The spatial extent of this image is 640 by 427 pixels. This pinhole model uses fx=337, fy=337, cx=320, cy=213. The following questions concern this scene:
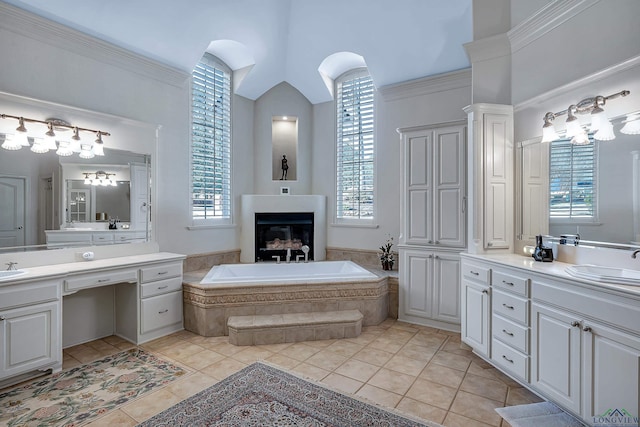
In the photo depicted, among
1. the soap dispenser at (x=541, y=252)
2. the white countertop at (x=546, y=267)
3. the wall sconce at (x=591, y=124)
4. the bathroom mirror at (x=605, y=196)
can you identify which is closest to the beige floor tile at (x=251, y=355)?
the white countertop at (x=546, y=267)

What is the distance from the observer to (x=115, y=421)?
214 cm

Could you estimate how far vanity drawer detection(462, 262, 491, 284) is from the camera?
9.26ft

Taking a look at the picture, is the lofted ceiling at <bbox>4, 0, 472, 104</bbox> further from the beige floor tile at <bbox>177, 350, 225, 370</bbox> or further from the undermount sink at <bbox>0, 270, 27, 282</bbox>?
the beige floor tile at <bbox>177, 350, 225, 370</bbox>

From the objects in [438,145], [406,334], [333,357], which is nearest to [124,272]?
[333,357]

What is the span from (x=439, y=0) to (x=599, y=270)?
119 inches

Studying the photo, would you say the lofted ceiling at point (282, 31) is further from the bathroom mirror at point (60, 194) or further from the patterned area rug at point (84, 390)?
the patterned area rug at point (84, 390)

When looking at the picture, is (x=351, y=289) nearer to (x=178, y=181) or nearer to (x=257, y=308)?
(x=257, y=308)

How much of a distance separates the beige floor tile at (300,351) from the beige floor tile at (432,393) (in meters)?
0.98

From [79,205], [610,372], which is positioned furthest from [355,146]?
[610,372]

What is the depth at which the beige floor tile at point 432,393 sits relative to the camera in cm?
235

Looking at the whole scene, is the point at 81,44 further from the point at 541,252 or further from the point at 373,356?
the point at 541,252

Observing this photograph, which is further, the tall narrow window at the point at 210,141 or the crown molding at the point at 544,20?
the tall narrow window at the point at 210,141

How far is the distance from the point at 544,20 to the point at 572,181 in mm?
1429

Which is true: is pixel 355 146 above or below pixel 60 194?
above
